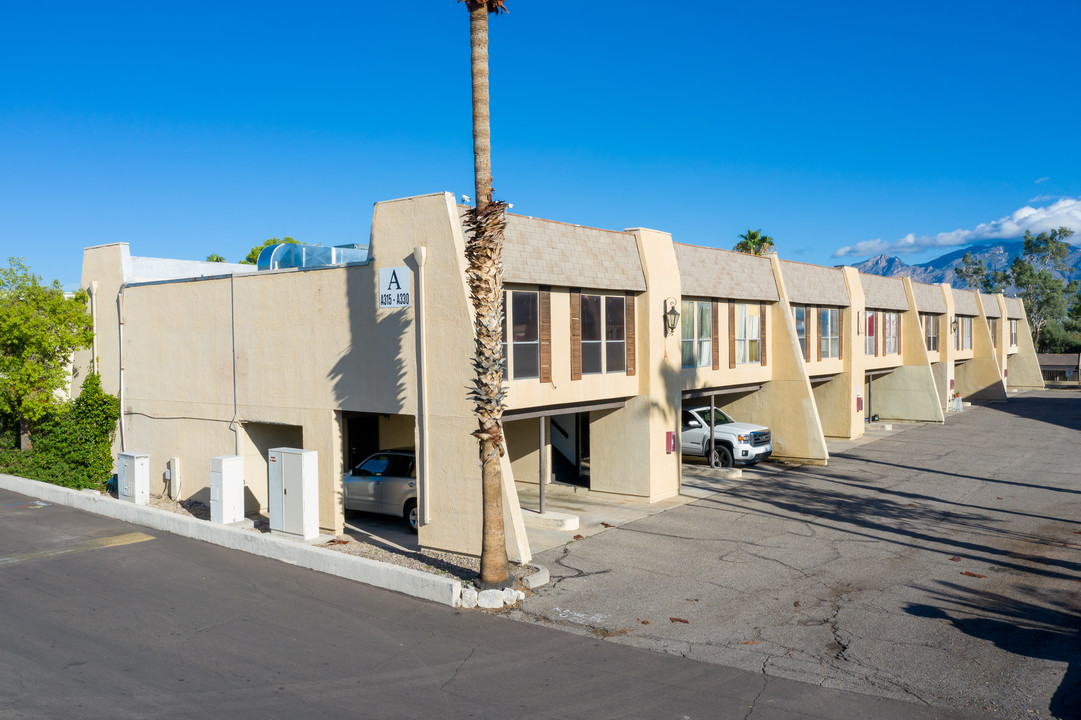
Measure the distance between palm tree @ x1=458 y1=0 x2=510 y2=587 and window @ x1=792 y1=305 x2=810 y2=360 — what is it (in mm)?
16135

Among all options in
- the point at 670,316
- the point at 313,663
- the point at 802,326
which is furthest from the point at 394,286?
the point at 802,326

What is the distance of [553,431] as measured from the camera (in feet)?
75.5

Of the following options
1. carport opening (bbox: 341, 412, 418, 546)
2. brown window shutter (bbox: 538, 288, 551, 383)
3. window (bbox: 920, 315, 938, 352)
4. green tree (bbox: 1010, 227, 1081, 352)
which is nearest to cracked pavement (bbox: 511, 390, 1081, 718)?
brown window shutter (bbox: 538, 288, 551, 383)

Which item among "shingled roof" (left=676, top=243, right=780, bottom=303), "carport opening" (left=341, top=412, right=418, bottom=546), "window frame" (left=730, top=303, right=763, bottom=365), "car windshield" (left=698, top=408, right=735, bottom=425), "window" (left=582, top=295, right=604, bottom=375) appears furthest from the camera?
"car windshield" (left=698, top=408, right=735, bottom=425)

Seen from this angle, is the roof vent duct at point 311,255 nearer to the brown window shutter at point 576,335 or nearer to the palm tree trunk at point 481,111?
the brown window shutter at point 576,335

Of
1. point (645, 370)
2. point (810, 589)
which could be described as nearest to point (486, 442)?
point (810, 589)

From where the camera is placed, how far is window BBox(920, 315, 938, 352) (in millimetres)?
36250

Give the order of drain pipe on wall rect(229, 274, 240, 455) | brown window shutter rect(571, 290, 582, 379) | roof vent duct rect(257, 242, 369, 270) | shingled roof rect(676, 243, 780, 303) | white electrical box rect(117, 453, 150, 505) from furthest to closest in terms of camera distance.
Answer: shingled roof rect(676, 243, 780, 303)
roof vent duct rect(257, 242, 369, 270)
white electrical box rect(117, 453, 150, 505)
drain pipe on wall rect(229, 274, 240, 455)
brown window shutter rect(571, 290, 582, 379)

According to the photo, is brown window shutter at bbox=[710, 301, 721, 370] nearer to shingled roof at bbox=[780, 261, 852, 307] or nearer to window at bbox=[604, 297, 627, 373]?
shingled roof at bbox=[780, 261, 852, 307]

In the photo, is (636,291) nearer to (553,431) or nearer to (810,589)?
(553,431)

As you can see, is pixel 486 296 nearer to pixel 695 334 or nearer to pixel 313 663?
pixel 313 663

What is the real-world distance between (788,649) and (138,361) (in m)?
18.1

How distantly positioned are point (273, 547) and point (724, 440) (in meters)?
13.5

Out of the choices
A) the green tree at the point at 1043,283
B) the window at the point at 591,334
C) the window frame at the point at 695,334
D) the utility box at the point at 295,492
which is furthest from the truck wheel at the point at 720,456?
the green tree at the point at 1043,283
